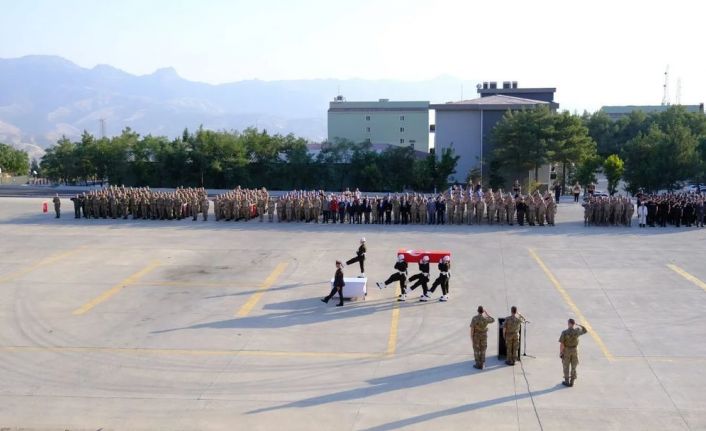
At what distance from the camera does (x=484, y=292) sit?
18.8 metres

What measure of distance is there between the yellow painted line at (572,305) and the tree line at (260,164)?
2630cm

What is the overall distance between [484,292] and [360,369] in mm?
6488

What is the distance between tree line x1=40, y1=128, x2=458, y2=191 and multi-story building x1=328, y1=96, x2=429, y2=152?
1002 inches

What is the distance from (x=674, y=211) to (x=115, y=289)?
21.3m

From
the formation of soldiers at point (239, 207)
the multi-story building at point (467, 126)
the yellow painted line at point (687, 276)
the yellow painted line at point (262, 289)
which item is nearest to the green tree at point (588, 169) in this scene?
the multi-story building at point (467, 126)

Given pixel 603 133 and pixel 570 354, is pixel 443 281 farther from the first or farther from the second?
pixel 603 133

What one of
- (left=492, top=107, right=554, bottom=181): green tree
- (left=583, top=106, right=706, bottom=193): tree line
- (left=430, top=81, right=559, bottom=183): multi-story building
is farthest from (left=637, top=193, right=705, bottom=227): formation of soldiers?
(left=430, top=81, right=559, bottom=183): multi-story building

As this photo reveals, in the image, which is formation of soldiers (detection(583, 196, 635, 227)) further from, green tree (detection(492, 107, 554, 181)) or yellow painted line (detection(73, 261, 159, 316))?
green tree (detection(492, 107, 554, 181))

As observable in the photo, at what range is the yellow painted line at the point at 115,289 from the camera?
17297 millimetres

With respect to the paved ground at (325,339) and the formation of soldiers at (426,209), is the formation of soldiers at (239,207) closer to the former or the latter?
the formation of soldiers at (426,209)

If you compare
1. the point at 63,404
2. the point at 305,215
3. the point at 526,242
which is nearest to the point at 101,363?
the point at 63,404

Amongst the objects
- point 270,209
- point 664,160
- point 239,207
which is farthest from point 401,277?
point 664,160

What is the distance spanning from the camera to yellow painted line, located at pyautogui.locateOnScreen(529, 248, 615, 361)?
46.4 ft

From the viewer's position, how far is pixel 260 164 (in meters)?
52.8
